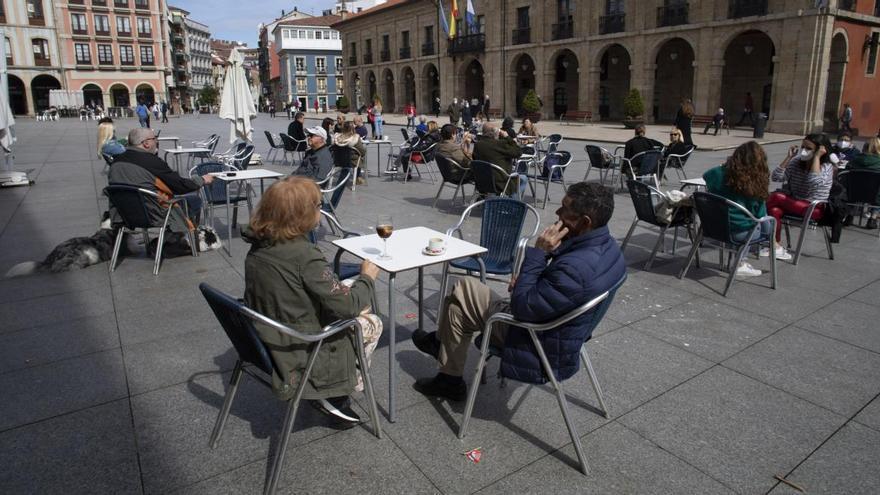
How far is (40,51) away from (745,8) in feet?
199

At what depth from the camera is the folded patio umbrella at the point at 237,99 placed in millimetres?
11023

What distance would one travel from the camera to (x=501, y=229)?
4254 mm

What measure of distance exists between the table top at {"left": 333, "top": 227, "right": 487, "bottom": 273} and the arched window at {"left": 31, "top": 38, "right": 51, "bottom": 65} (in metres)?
66.4

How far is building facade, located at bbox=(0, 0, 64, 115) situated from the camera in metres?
52.8

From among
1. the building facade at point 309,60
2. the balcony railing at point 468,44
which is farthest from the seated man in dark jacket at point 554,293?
the building facade at point 309,60

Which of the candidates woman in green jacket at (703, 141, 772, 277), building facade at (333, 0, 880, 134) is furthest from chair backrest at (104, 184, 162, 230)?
building facade at (333, 0, 880, 134)

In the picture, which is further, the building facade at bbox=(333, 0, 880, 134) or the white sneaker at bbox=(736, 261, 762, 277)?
the building facade at bbox=(333, 0, 880, 134)

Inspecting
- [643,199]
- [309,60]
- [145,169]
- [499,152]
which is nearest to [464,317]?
[643,199]

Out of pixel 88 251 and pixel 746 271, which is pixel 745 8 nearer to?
pixel 746 271

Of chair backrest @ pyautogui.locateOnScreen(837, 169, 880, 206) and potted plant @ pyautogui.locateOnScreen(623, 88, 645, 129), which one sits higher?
potted plant @ pyautogui.locateOnScreen(623, 88, 645, 129)

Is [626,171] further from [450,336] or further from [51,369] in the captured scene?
[51,369]

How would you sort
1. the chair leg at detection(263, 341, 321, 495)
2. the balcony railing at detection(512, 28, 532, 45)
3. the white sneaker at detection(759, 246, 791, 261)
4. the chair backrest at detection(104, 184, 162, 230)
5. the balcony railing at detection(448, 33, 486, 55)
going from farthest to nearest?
1. the balcony railing at detection(448, 33, 486, 55)
2. the balcony railing at detection(512, 28, 532, 45)
3. the white sneaker at detection(759, 246, 791, 261)
4. the chair backrest at detection(104, 184, 162, 230)
5. the chair leg at detection(263, 341, 321, 495)

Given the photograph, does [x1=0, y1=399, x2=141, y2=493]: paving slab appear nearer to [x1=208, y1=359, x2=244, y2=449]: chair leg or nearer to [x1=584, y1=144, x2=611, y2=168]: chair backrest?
[x1=208, y1=359, x2=244, y2=449]: chair leg

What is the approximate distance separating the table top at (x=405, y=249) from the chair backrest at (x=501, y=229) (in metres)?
0.80
